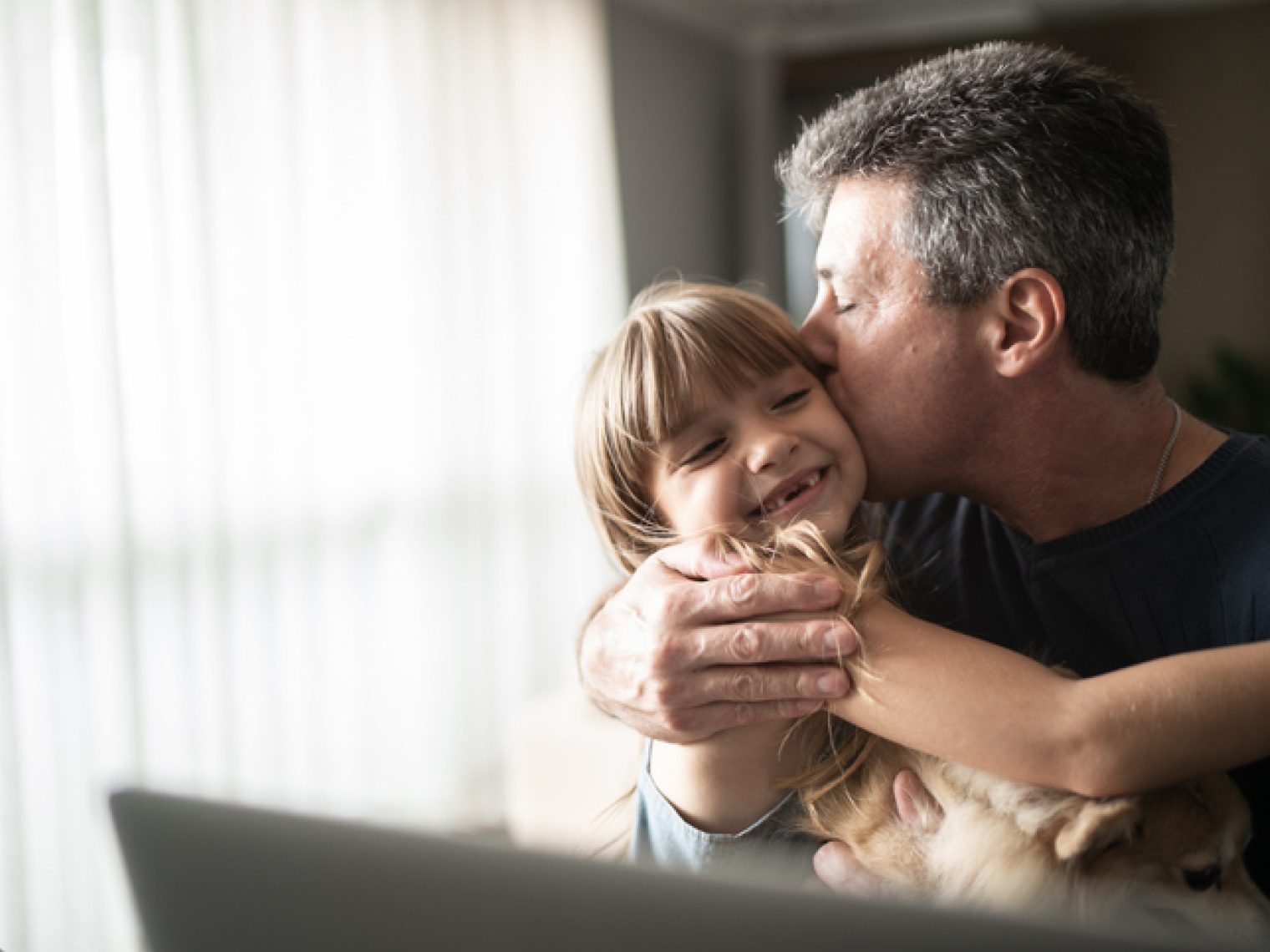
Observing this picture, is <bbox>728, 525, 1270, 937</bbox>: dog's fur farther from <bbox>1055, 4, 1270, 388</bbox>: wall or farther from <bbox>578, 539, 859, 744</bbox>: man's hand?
<bbox>1055, 4, 1270, 388</bbox>: wall

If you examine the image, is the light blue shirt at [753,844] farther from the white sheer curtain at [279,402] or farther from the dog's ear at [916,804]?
the white sheer curtain at [279,402]

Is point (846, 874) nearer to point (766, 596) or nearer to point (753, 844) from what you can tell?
point (753, 844)

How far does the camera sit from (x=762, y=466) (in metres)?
1.19

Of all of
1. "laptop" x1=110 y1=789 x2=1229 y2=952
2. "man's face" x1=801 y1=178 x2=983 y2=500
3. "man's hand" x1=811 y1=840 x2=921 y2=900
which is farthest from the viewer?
"man's face" x1=801 y1=178 x2=983 y2=500

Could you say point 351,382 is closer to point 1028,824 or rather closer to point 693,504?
point 693,504

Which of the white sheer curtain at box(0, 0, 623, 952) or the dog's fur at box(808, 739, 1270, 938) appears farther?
the white sheer curtain at box(0, 0, 623, 952)

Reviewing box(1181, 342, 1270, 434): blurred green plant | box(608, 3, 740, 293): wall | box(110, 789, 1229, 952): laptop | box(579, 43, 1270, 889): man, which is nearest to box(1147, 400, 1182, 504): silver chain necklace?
box(579, 43, 1270, 889): man

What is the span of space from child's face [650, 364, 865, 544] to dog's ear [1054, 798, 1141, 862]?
0.42 metres

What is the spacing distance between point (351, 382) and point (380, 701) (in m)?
0.89

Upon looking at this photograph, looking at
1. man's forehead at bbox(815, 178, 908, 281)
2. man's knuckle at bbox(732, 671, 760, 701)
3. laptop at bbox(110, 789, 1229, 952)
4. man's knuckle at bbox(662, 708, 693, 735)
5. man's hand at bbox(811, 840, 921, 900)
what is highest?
man's forehead at bbox(815, 178, 908, 281)

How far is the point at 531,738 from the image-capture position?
2869mm

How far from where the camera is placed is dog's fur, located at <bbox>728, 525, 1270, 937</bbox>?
2.86 ft

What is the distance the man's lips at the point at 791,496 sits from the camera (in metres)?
1.20

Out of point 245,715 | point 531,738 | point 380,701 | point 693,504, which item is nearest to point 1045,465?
point 693,504
